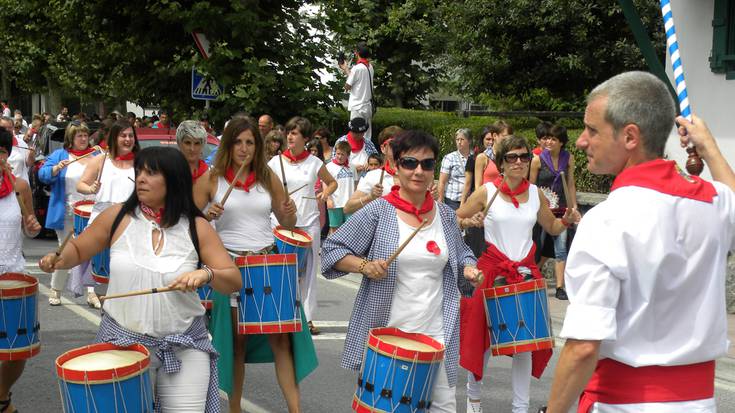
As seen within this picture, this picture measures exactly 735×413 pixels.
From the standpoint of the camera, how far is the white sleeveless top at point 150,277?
4629mm

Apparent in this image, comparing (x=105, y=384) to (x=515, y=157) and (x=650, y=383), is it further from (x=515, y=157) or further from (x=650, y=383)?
(x=515, y=157)

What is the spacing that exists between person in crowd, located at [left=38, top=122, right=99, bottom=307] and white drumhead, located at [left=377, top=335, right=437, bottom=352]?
5.90 m

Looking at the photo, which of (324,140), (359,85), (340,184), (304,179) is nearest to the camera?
(304,179)

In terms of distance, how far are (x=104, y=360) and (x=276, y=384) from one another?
10.4 ft

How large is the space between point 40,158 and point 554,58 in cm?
917

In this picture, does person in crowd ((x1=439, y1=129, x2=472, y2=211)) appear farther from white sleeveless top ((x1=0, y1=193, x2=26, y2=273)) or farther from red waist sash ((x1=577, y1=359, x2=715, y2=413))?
red waist sash ((x1=577, y1=359, x2=715, y2=413))

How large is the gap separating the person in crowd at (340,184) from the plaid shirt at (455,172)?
47.1 inches

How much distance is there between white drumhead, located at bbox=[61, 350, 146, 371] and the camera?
4309 mm

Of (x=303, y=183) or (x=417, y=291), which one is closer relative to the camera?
(x=417, y=291)

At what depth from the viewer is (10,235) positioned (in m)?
6.48

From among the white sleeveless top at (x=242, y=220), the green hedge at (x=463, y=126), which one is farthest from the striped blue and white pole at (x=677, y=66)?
the green hedge at (x=463, y=126)

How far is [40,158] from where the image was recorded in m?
17.4

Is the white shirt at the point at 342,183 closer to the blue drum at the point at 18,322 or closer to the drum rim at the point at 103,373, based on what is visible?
the blue drum at the point at 18,322

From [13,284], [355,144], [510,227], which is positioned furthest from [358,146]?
[13,284]
